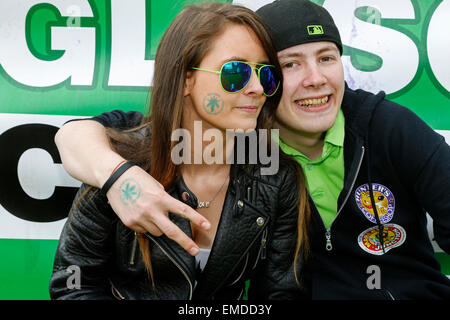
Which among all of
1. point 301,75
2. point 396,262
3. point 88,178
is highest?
point 301,75

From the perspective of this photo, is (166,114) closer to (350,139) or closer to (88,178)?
(88,178)

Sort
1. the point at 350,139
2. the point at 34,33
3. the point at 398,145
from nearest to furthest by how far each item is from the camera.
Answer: the point at 398,145, the point at 350,139, the point at 34,33

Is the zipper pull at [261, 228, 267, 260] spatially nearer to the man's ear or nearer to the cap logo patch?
the man's ear

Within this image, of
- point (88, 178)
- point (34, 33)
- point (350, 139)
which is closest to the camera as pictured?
point (88, 178)

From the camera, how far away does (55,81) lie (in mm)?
1925

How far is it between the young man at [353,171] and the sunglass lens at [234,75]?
0.26 meters

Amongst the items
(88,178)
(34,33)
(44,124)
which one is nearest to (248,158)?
(88,178)

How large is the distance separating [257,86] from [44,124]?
1056 mm

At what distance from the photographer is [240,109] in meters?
1.50

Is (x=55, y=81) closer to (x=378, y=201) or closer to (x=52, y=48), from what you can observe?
(x=52, y=48)

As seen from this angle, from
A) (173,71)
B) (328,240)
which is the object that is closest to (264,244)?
(328,240)

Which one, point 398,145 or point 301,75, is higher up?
point 301,75

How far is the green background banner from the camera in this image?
1.91 m

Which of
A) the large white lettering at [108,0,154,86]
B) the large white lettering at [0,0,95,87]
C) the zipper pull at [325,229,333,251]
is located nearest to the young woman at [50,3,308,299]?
the zipper pull at [325,229,333,251]
